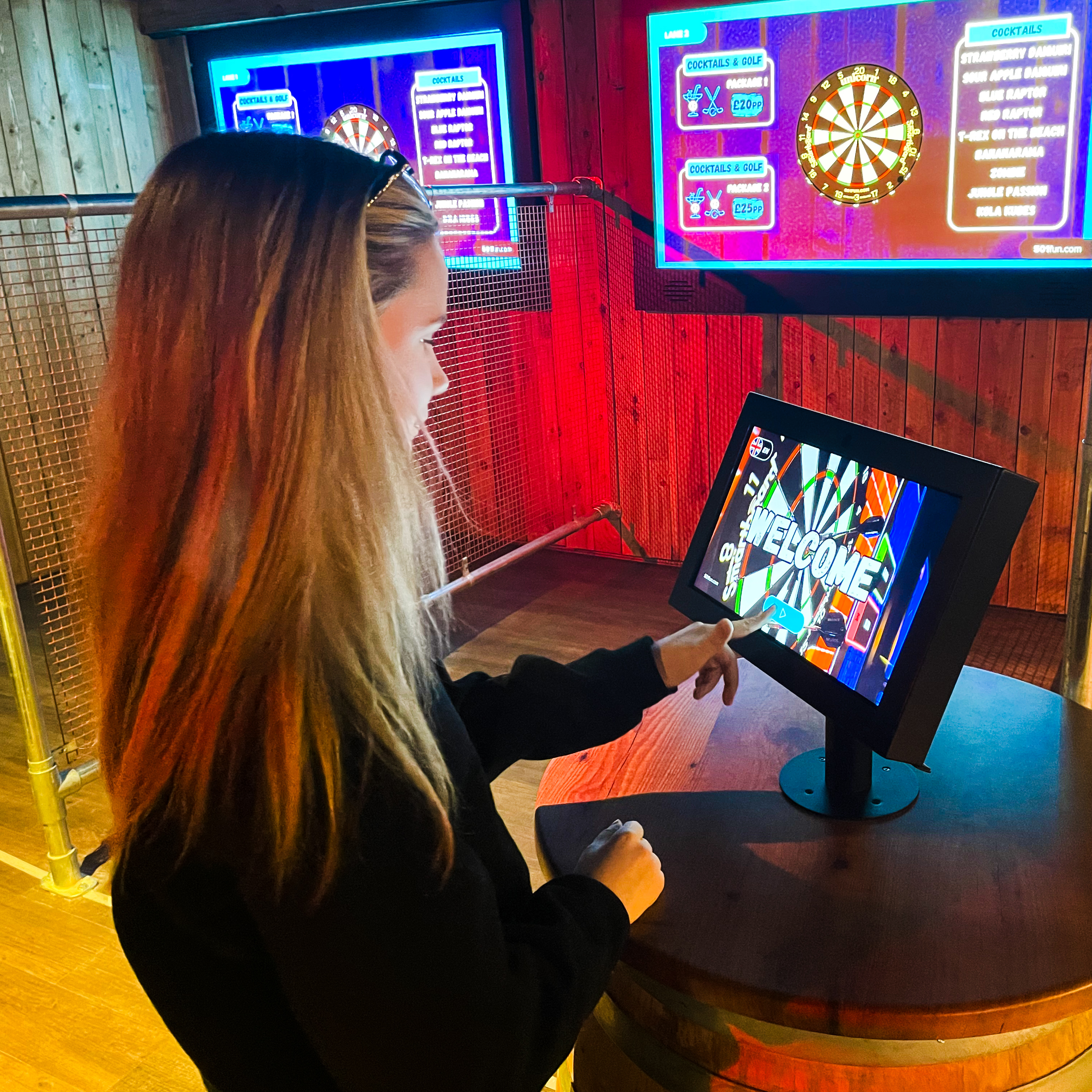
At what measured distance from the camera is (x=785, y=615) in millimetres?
1103

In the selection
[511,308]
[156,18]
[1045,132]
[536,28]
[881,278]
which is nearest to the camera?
[1045,132]

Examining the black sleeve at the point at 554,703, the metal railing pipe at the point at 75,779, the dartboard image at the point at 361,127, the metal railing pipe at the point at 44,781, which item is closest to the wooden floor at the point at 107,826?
the metal railing pipe at the point at 44,781

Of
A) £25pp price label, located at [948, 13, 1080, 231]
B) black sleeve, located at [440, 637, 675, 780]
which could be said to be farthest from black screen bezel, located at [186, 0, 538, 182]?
black sleeve, located at [440, 637, 675, 780]

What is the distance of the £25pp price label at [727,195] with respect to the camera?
10.9ft

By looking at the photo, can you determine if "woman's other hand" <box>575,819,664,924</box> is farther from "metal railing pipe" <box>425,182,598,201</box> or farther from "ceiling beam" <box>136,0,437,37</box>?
"ceiling beam" <box>136,0,437,37</box>

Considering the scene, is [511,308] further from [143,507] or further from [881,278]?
[143,507]

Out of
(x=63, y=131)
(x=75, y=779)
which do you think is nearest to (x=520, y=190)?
(x=63, y=131)

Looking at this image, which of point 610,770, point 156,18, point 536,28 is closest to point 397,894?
point 610,770

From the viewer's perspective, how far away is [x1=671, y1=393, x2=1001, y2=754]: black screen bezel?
894 mm

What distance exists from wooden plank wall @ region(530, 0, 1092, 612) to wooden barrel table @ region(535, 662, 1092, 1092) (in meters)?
2.05

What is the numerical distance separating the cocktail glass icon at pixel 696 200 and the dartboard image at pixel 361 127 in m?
1.11

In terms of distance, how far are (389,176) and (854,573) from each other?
Result: 1.84 feet

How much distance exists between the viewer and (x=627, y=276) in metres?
3.71

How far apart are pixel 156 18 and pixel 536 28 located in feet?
5.43
